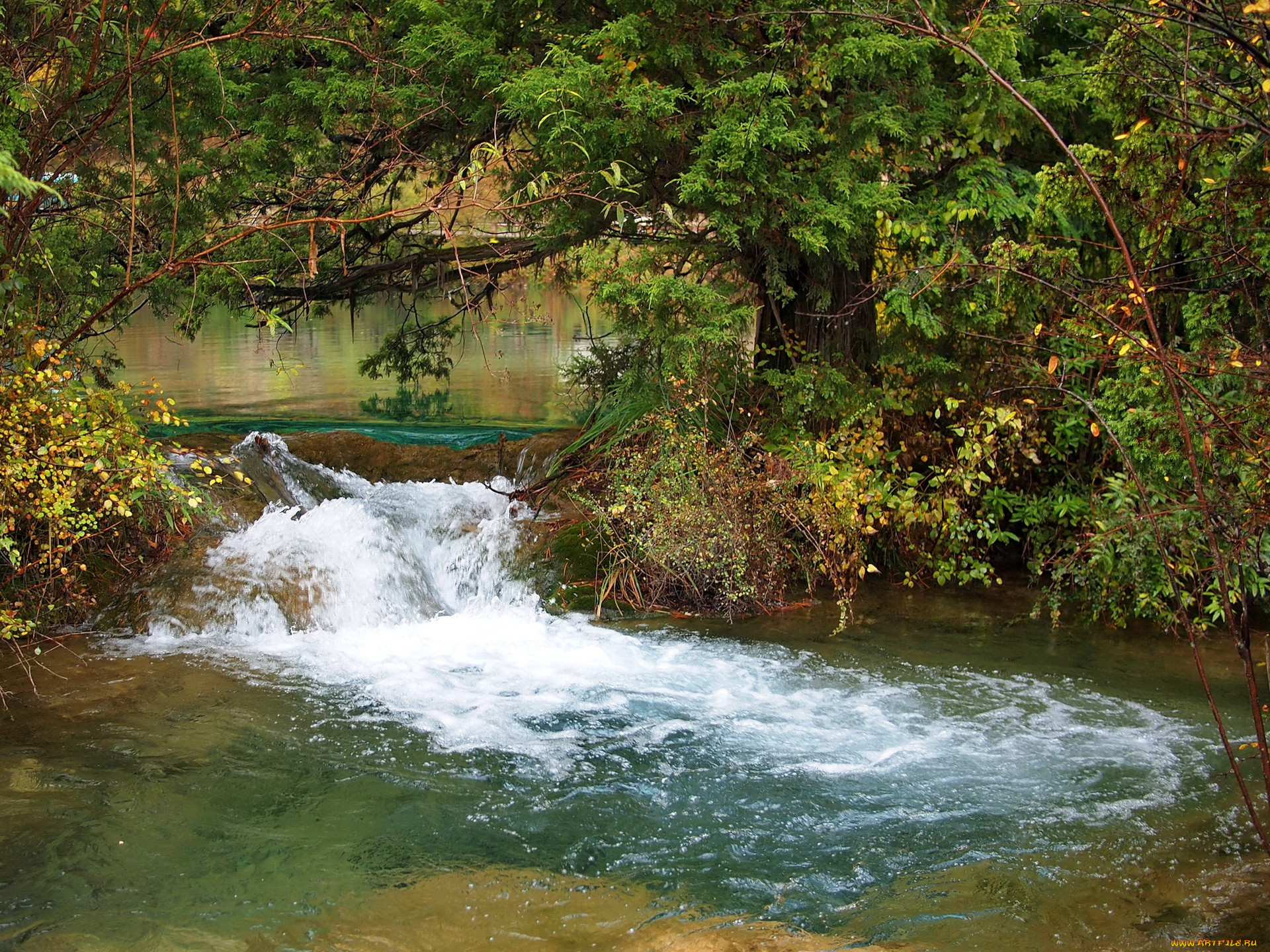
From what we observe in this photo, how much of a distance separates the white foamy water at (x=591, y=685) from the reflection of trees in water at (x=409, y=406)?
17.9 ft

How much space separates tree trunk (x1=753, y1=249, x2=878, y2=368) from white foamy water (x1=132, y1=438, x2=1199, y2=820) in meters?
2.66

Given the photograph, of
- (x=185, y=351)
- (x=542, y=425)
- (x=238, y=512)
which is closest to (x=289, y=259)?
(x=238, y=512)

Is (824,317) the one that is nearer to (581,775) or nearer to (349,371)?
(581,775)

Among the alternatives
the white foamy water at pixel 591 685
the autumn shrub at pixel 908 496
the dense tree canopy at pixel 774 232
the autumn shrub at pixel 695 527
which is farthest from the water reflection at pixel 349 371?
the autumn shrub at pixel 908 496

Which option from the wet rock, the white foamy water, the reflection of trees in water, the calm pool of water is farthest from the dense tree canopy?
the reflection of trees in water

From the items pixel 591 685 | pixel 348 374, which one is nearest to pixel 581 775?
pixel 591 685

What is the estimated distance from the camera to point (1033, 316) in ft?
26.2

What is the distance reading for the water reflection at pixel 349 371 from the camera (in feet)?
48.4

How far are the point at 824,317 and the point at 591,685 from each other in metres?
3.61

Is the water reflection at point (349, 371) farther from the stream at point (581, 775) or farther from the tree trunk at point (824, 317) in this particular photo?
the stream at point (581, 775)

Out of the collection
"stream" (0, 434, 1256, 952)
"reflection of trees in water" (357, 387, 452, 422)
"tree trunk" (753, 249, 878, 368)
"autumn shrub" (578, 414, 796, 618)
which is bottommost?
"stream" (0, 434, 1256, 952)

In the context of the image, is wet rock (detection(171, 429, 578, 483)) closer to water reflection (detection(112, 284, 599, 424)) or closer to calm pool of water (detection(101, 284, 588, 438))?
calm pool of water (detection(101, 284, 588, 438))

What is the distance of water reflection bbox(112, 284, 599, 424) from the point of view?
48.4 ft

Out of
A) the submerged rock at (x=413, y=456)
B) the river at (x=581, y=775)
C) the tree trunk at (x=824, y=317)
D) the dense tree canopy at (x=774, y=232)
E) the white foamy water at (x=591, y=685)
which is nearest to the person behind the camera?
the river at (x=581, y=775)
